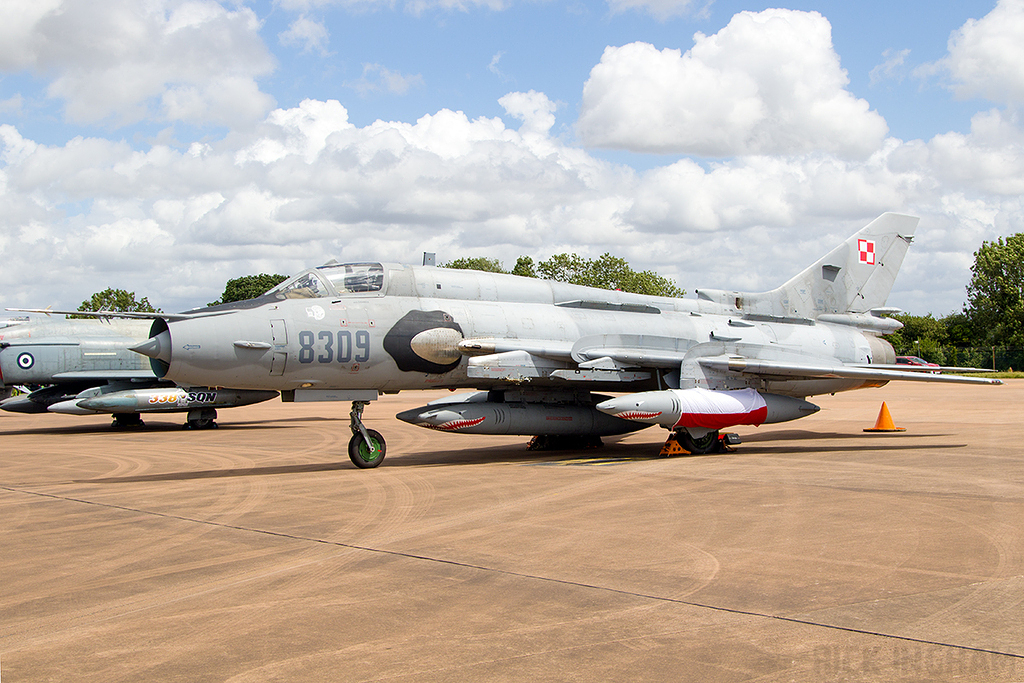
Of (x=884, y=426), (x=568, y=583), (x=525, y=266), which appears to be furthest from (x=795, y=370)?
(x=525, y=266)

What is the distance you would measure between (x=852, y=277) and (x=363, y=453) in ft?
36.9

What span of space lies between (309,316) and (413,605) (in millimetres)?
7111

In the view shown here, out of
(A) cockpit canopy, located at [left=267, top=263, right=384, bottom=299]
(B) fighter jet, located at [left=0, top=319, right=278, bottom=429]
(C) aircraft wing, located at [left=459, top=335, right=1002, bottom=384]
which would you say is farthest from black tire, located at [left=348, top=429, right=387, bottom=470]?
(B) fighter jet, located at [left=0, top=319, right=278, bottom=429]

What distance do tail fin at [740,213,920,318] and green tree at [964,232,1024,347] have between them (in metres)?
54.3

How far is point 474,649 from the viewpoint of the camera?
4379 millimetres

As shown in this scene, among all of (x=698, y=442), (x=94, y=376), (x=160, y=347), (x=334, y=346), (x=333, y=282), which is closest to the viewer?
(x=160, y=347)

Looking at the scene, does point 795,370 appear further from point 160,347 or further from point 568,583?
point 160,347

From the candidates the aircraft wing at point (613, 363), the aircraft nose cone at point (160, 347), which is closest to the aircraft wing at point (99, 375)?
the aircraft nose cone at point (160, 347)

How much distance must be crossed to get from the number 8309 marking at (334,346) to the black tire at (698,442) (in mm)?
5504

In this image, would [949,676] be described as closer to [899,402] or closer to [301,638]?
[301,638]

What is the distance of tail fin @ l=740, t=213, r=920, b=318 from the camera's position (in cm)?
1728

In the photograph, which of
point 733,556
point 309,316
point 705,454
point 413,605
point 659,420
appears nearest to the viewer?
point 413,605

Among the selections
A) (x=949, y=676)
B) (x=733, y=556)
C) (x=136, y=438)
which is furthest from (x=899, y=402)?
(x=949, y=676)

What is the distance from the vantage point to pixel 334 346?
11727mm
